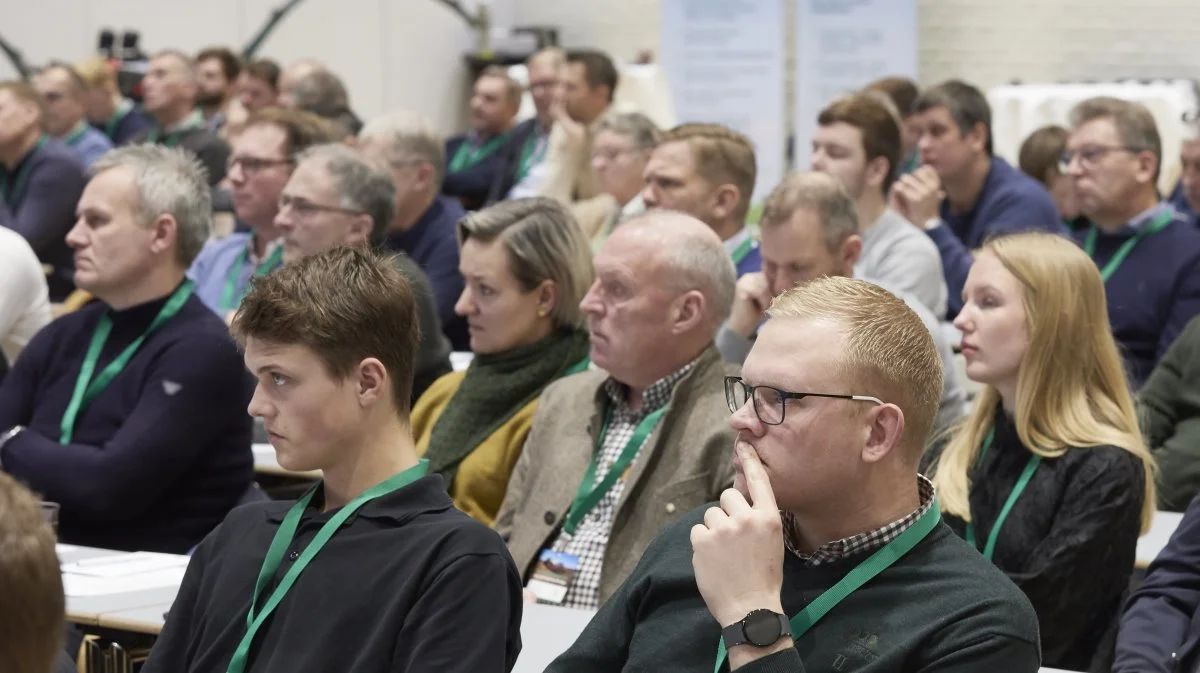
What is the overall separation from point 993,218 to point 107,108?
6422 mm

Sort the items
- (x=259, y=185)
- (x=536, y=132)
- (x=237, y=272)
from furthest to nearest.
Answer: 1. (x=536, y=132)
2. (x=237, y=272)
3. (x=259, y=185)

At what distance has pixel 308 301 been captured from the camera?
2209mm

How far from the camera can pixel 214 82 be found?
404 inches

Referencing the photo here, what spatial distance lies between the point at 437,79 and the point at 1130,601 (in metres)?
10.1

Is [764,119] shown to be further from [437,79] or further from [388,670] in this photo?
[388,670]

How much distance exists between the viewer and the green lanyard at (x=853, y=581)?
6.22 ft

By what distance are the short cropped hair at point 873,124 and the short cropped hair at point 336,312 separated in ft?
11.0

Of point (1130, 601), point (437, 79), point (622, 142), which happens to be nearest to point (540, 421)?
point (1130, 601)

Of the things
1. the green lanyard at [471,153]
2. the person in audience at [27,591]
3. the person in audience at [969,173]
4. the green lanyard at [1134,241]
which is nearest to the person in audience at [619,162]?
the person in audience at [969,173]

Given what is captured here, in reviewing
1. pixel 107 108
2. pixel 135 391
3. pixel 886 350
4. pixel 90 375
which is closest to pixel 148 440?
pixel 135 391

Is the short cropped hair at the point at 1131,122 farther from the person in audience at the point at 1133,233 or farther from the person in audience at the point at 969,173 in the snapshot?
the person in audience at the point at 969,173

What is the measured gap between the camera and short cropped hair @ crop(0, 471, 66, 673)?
1137 mm

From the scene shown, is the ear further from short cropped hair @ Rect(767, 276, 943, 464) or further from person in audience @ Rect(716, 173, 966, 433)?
person in audience @ Rect(716, 173, 966, 433)

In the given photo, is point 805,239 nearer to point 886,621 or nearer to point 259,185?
point 886,621
